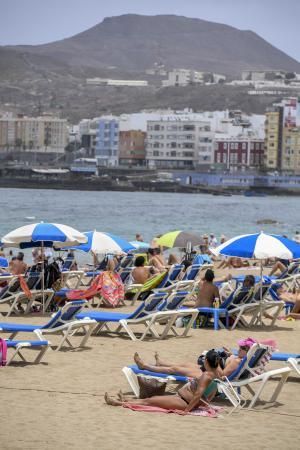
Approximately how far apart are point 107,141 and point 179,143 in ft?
41.6

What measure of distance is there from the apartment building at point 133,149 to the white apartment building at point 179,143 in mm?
2747

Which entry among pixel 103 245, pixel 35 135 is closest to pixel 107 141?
pixel 35 135

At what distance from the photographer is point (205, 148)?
148m

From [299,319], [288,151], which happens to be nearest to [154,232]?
[299,319]

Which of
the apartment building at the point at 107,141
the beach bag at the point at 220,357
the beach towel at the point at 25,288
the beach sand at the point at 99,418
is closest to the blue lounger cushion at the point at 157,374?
the beach bag at the point at 220,357

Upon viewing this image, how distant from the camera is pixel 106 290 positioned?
12.5 m

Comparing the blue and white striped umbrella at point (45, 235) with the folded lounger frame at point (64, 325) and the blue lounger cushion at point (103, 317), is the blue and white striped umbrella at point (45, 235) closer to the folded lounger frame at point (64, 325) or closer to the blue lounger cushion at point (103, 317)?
the blue lounger cushion at point (103, 317)

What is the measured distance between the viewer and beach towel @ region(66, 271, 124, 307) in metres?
12.0

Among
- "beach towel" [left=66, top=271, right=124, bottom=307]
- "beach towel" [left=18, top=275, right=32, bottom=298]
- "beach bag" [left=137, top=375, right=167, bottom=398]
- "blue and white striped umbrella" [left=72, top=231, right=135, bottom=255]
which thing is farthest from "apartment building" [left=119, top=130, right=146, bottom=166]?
"beach bag" [left=137, top=375, right=167, bottom=398]

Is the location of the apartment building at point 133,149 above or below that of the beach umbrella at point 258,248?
below

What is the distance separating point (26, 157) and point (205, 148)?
123 feet

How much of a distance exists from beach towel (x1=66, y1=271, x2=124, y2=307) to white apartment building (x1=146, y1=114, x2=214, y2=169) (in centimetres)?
13331

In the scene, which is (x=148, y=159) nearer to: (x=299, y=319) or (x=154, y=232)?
(x=154, y=232)

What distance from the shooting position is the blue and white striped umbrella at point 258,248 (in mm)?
11227
